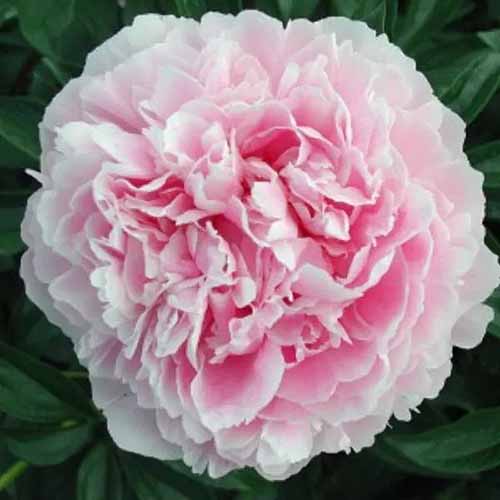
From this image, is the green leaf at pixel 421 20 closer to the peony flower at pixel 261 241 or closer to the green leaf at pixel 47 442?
the peony flower at pixel 261 241

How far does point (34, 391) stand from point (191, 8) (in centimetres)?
41

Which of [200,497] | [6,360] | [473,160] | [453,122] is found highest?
[453,122]

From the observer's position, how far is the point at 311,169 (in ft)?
2.39

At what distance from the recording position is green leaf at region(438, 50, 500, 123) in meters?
0.94

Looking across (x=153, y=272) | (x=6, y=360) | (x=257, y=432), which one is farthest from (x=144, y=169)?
(x=6, y=360)

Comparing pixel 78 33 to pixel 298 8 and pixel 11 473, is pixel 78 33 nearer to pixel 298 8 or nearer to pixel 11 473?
pixel 298 8

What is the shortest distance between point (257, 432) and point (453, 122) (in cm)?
30

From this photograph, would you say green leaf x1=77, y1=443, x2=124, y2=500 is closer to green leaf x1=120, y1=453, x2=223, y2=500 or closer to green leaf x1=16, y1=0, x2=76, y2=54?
green leaf x1=120, y1=453, x2=223, y2=500

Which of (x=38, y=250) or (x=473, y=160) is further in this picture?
(x=473, y=160)

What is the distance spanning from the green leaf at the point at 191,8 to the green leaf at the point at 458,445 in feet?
1.47

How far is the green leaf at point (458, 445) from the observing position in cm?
90

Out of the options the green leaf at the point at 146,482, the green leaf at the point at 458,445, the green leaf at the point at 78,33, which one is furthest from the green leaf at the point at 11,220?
the green leaf at the point at 458,445

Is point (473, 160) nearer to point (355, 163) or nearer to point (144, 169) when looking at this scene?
point (355, 163)

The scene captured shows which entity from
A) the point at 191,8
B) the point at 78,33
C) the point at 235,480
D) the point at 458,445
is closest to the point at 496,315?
the point at 458,445
